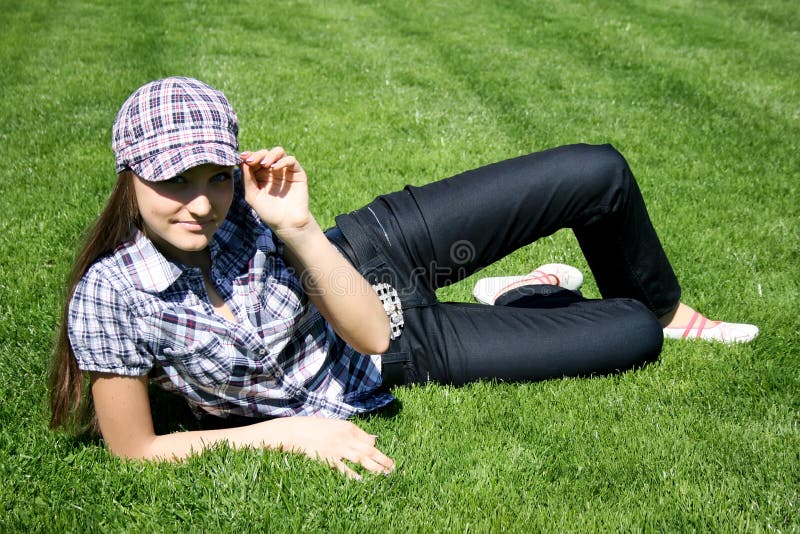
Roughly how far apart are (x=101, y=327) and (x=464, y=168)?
491 centimetres

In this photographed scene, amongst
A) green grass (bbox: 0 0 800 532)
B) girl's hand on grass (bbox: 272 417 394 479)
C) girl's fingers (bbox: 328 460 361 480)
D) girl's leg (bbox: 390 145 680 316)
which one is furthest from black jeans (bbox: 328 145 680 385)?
girl's fingers (bbox: 328 460 361 480)

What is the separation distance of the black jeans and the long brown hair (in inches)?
45.7

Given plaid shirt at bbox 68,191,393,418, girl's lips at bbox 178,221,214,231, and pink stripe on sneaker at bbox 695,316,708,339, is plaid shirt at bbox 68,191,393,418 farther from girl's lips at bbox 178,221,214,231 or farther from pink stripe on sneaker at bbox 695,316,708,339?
pink stripe on sneaker at bbox 695,316,708,339

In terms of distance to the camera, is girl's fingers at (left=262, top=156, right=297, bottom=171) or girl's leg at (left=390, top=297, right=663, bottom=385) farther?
girl's leg at (left=390, top=297, right=663, bottom=385)

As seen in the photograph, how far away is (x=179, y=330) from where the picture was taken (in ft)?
9.61

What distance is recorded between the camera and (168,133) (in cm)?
264

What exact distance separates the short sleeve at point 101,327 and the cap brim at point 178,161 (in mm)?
474

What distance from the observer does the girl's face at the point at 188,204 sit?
275cm

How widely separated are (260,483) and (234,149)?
56.5 inches

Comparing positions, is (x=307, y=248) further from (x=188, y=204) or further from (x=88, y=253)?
(x=88, y=253)

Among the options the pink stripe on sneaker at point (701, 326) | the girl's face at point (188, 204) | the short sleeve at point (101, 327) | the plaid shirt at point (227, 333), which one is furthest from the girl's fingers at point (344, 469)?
Result: the pink stripe on sneaker at point (701, 326)

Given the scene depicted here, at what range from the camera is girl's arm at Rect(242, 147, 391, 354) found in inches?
115

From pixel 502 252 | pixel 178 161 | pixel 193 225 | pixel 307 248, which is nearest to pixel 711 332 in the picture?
pixel 502 252

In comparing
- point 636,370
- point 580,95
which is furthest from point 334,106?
point 636,370
